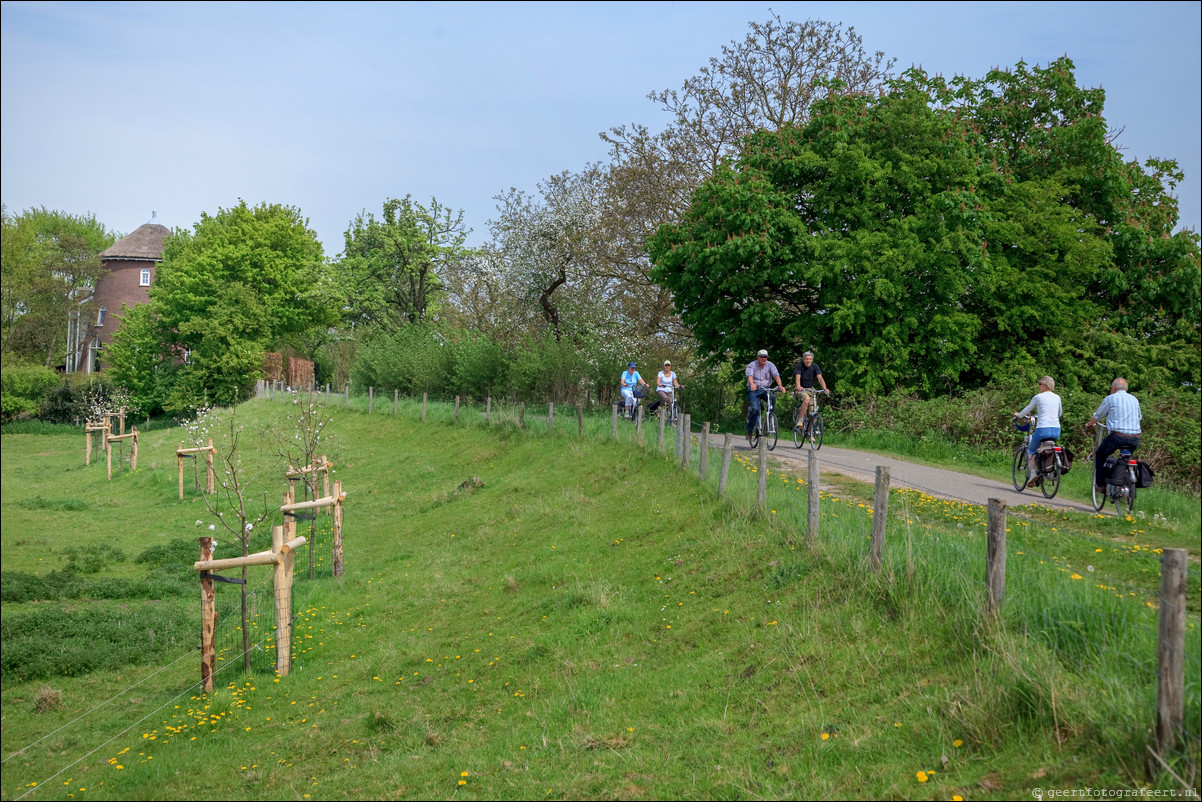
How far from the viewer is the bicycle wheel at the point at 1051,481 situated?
14055 mm

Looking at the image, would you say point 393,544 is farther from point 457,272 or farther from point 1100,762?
point 457,272

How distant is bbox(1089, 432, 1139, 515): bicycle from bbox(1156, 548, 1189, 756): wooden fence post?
701cm

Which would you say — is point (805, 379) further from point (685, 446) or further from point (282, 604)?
point (282, 604)

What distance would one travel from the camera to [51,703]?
10773 millimetres

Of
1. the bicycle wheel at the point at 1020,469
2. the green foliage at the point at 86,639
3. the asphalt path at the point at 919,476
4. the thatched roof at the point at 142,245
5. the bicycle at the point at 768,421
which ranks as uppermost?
the thatched roof at the point at 142,245

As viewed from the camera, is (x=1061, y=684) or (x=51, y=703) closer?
(x=1061, y=684)

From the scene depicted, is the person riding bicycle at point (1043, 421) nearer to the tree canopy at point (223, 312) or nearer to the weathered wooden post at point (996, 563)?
the weathered wooden post at point (996, 563)

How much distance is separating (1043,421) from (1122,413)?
2.45 meters

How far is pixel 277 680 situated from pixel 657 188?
1101 inches

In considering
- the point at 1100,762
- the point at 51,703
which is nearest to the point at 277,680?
the point at 51,703

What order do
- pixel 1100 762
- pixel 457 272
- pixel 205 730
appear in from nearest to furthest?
1. pixel 1100 762
2. pixel 205 730
3. pixel 457 272

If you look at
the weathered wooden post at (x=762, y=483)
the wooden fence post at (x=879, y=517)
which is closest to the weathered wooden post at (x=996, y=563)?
the wooden fence post at (x=879, y=517)

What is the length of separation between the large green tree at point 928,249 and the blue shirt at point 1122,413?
1306cm

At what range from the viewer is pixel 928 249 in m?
25.5
